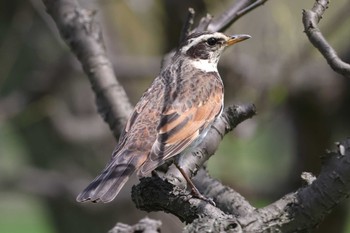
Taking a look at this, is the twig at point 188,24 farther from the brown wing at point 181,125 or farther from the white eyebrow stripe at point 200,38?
the brown wing at point 181,125

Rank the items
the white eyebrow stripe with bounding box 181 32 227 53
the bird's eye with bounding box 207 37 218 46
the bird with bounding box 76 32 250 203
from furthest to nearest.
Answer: the bird's eye with bounding box 207 37 218 46
the white eyebrow stripe with bounding box 181 32 227 53
the bird with bounding box 76 32 250 203

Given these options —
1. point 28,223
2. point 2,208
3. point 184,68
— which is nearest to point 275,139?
point 184,68

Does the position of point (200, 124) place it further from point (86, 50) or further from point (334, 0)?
point (334, 0)

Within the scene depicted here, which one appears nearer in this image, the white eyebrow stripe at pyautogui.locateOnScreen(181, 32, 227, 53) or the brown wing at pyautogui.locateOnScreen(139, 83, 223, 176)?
the brown wing at pyautogui.locateOnScreen(139, 83, 223, 176)

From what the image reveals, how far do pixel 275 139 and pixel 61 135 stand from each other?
129 inches

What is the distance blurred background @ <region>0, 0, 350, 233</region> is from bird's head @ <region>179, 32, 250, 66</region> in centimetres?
83

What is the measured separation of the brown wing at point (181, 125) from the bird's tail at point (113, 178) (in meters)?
0.10

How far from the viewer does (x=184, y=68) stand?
5.57 m

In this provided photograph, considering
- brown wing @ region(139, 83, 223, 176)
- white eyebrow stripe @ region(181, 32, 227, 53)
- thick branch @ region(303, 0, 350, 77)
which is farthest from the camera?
white eyebrow stripe @ region(181, 32, 227, 53)

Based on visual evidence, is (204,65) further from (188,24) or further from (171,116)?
(171,116)

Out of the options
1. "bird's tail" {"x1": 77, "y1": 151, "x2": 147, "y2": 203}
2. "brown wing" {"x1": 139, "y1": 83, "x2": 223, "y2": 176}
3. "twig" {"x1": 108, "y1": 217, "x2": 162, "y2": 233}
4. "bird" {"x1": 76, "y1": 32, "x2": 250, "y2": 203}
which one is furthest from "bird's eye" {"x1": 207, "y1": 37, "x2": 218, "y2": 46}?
"twig" {"x1": 108, "y1": 217, "x2": 162, "y2": 233}

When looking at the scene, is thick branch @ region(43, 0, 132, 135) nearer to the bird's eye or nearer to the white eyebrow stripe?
the white eyebrow stripe

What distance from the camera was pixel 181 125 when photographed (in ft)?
16.0

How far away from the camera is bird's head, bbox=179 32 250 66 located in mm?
5344
